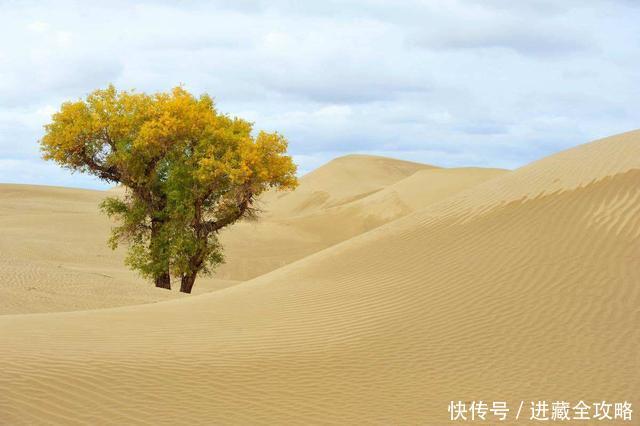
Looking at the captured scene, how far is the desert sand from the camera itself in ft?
29.4

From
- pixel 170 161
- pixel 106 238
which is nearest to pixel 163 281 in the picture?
pixel 170 161

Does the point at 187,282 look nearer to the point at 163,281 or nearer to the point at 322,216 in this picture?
the point at 163,281

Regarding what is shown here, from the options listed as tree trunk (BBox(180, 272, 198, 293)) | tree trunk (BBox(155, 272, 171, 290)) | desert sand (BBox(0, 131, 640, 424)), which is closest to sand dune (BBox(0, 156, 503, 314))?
tree trunk (BBox(155, 272, 171, 290))

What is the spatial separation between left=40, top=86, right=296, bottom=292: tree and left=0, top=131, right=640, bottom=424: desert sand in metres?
4.92

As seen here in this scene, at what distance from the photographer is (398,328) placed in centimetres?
1226

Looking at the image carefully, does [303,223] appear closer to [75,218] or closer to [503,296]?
[75,218]

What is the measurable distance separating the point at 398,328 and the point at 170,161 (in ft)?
52.3

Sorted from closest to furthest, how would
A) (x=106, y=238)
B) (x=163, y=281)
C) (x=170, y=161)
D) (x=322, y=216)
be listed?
(x=170, y=161) → (x=163, y=281) → (x=106, y=238) → (x=322, y=216)

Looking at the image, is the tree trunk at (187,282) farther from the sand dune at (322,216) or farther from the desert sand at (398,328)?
the sand dune at (322,216)

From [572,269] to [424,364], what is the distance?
15.3ft

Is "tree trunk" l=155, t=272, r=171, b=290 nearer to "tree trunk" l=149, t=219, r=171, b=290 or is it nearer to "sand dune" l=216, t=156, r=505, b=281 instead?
"tree trunk" l=149, t=219, r=171, b=290

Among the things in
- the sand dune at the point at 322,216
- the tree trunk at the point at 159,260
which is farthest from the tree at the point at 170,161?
the sand dune at the point at 322,216

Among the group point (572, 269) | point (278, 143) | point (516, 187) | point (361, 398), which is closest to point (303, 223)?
point (278, 143)

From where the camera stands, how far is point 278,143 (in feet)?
88.1
